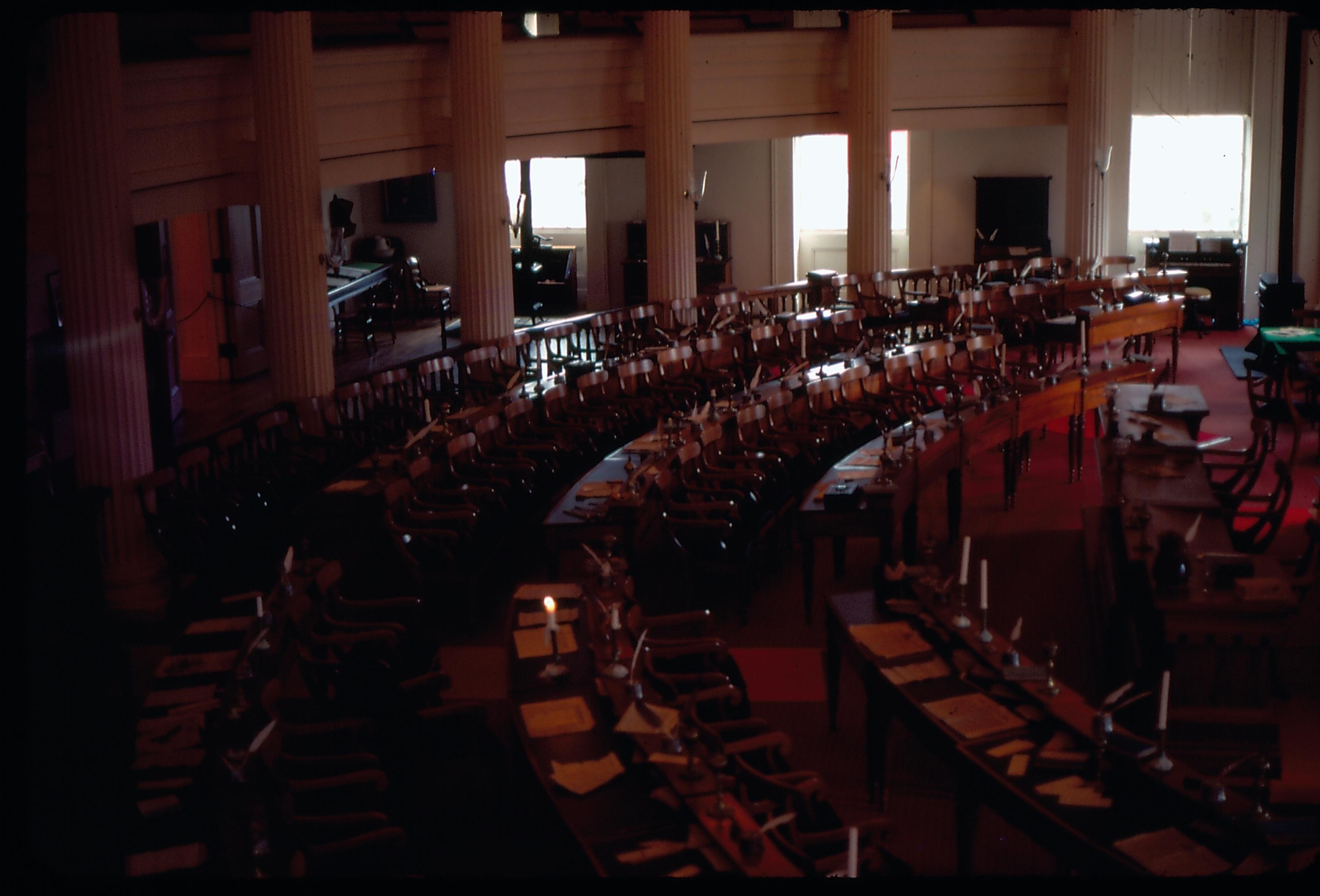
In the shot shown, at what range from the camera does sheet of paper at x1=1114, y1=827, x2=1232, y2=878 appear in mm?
4418

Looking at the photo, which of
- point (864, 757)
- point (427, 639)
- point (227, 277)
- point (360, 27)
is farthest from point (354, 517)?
point (360, 27)

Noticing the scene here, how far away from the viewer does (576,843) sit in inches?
188

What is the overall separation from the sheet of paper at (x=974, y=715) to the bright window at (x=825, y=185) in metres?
16.7

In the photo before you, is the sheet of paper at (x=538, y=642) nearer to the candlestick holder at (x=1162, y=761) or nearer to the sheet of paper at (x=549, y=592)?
the sheet of paper at (x=549, y=592)

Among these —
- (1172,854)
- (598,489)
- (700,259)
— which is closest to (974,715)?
(1172,854)

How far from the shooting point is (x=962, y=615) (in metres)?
6.51

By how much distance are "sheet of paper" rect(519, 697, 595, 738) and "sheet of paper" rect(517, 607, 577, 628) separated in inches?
36.3

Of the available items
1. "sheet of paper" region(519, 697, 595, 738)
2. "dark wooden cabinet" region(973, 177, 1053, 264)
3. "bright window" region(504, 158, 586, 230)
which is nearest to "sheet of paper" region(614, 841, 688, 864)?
"sheet of paper" region(519, 697, 595, 738)

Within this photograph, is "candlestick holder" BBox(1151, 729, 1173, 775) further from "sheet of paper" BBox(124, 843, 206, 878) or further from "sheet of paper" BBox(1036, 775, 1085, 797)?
"sheet of paper" BBox(124, 843, 206, 878)

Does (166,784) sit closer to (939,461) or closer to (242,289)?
(939,461)

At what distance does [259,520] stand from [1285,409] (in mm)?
9087

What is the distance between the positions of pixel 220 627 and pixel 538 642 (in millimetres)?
1629

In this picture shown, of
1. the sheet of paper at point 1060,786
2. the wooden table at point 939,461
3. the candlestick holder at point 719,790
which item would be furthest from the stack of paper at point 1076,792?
the wooden table at point 939,461

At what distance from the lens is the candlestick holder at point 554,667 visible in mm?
6117
